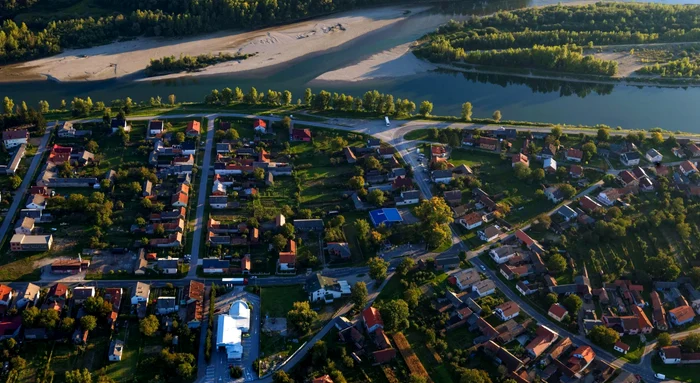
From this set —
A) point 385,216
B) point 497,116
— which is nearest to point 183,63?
point 385,216

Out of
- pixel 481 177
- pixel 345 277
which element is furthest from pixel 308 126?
pixel 345 277

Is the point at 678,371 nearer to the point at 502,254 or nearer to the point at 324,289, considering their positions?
the point at 502,254

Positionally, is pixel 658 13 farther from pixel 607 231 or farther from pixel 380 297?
pixel 380 297

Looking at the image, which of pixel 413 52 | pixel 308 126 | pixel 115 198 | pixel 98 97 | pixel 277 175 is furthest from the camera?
pixel 413 52

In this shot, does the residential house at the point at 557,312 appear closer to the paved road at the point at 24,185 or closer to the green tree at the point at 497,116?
the green tree at the point at 497,116

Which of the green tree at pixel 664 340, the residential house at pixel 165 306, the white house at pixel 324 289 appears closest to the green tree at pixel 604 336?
the green tree at pixel 664 340

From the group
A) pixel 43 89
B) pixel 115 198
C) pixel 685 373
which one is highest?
pixel 43 89
